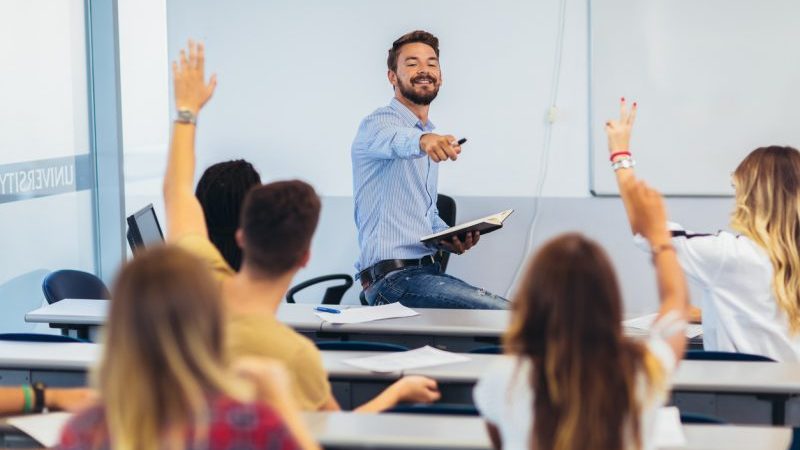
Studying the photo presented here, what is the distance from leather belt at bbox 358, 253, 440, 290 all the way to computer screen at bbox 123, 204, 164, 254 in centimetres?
88

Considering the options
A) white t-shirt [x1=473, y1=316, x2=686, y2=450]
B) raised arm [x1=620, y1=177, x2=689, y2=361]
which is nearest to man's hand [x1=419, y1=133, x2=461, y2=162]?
raised arm [x1=620, y1=177, x2=689, y2=361]

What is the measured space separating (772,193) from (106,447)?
2278 millimetres

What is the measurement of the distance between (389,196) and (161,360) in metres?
2.97

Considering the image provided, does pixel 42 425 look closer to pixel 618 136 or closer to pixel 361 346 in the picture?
pixel 361 346

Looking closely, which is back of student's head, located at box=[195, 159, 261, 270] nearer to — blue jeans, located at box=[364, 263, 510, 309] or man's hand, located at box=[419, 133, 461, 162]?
man's hand, located at box=[419, 133, 461, 162]

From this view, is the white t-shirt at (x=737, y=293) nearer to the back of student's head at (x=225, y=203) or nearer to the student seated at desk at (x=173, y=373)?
the back of student's head at (x=225, y=203)

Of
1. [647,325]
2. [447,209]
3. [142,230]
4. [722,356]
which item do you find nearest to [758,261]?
[722,356]

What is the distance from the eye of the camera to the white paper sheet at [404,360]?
3.03m

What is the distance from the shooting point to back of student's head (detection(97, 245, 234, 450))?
1521 mm

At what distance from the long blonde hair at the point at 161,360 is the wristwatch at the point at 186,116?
1120 mm

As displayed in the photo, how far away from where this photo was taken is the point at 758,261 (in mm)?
3145

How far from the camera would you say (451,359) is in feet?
10.2

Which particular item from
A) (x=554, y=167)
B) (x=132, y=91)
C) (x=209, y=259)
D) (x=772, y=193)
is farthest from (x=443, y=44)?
(x=209, y=259)

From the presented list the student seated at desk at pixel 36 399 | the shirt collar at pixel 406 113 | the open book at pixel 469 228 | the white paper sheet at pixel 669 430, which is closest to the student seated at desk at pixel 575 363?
the white paper sheet at pixel 669 430
